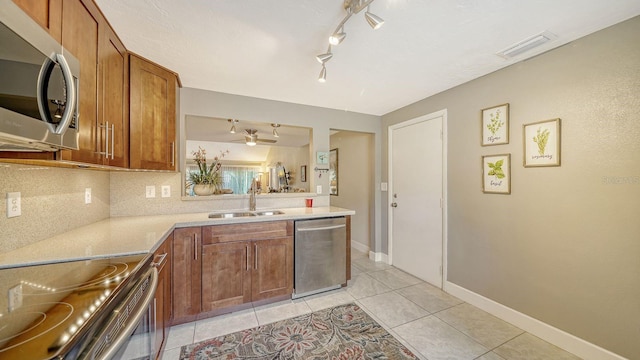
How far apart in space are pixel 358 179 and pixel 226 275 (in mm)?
2587

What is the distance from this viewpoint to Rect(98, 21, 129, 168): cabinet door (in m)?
1.43

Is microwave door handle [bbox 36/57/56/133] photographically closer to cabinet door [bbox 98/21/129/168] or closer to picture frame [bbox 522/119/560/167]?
cabinet door [bbox 98/21/129/168]

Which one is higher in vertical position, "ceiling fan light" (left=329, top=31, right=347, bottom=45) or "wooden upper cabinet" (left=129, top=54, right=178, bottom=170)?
"ceiling fan light" (left=329, top=31, right=347, bottom=45)

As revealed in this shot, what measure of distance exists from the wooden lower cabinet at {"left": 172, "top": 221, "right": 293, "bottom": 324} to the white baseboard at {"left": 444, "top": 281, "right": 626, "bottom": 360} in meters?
1.84

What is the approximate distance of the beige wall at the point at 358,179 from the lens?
371 cm

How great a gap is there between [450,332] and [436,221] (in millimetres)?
1160

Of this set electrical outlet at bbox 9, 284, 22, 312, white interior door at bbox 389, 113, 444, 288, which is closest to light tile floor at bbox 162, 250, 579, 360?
white interior door at bbox 389, 113, 444, 288

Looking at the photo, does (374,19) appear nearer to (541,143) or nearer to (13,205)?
(541,143)

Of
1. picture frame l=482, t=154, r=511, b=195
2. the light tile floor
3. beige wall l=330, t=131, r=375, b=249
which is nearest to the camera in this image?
the light tile floor

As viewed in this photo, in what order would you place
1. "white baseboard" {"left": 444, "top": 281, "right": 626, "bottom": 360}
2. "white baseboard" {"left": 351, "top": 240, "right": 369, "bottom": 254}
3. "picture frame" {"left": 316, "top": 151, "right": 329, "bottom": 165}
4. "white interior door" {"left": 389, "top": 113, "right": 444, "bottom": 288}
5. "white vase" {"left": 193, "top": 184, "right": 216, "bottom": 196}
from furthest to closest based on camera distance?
"white baseboard" {"left": 351, "top": 240, "right": 369, "bottom": 254} < "picture frame" {"left": 316, "top": 151, "right": 329, "bottom": 165} < "white interior door" {"left": 389, "top": 113, "right": 444, "bottom": 288} < "white vase" {"left": 193, "top": 184, "right": 216, "bottom": 196} < "white baseboard" {"left": 444, "top": 281, "right": 626, "bottom": 360}

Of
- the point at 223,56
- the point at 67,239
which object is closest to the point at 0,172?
the point at 67,239

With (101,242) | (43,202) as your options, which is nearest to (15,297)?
(101,242)

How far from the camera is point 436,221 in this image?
271 centimetres

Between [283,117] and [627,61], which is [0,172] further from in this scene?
[627,61]
